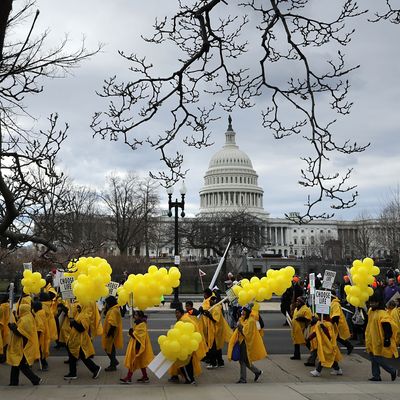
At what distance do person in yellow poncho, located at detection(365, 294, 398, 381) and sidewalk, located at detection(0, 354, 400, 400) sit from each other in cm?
41

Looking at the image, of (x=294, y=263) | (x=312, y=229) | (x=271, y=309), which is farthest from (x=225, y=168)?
(x=271, y=309)

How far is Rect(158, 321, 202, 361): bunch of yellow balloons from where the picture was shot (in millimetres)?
9773

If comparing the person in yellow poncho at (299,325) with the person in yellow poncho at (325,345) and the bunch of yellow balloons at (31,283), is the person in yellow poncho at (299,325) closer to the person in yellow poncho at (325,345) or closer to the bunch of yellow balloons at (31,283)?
the person in yellow poncho at (325,345)

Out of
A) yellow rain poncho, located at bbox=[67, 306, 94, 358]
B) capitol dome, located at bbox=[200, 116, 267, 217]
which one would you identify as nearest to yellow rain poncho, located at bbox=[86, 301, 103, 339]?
yellow rain poncho, located at bbox=[67, 306, 94, 358]

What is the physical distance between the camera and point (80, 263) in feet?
36.9

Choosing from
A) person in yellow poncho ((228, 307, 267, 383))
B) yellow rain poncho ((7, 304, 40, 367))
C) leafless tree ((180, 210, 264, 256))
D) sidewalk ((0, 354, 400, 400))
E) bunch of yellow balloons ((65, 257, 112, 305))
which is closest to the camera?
sidewalk ((0, 354, 400, 400))

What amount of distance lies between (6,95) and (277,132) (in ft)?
13.9

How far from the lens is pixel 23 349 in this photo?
9.92 metres

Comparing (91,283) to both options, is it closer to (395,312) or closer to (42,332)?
(42,332)

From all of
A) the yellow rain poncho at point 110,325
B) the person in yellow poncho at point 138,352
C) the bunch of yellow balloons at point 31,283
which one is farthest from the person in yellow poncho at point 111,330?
the bunch of yellow balloons at point 31,283

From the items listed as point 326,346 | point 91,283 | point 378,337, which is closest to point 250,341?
point 326,346

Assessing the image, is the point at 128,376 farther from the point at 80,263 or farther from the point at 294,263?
the point at 294,263

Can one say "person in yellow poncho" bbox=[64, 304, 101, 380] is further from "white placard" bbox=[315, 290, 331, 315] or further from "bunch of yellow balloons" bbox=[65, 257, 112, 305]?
"white placard" bbox=[315, 290, 331, 315]

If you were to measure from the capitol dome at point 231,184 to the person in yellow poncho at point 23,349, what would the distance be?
11503cm
